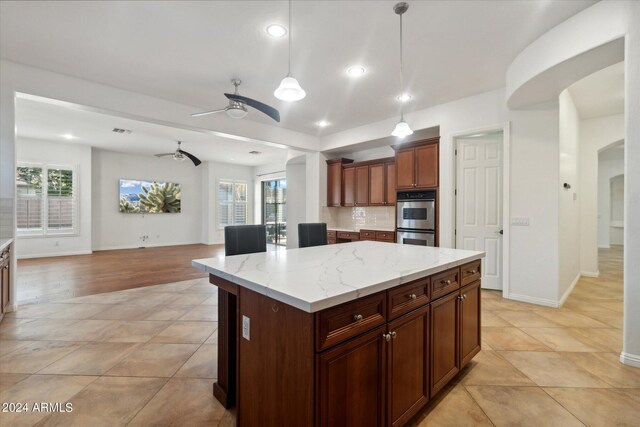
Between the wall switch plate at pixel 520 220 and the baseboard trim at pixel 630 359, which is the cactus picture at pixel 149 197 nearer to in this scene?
the wall switch plate at pixel 520 220

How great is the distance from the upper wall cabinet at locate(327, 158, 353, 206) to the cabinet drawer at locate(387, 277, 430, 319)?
481cm

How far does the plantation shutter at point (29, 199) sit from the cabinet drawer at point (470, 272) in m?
9.28

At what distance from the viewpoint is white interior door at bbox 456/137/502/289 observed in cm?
418

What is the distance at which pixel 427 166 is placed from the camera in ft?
15.4

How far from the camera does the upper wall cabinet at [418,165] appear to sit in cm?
461

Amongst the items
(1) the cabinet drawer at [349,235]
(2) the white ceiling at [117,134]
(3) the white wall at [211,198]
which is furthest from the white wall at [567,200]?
(3) the white wall at [211,198]

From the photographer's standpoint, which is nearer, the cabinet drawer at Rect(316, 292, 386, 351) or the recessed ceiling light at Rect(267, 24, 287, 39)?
the cabinet drawer at Rect(316, 292, 386, 351)

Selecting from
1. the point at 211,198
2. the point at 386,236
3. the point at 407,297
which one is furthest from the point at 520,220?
the point at 211,198

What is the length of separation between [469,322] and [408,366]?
878 mm

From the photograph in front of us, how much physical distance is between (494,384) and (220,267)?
6.68 ft

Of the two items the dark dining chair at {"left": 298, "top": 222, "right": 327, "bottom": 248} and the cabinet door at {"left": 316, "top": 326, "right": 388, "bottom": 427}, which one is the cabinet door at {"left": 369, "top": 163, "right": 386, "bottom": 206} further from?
the cabinet door at {"left": 316, "top": 326, "right": 388, "bottom": 427}

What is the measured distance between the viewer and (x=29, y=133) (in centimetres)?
→ 639

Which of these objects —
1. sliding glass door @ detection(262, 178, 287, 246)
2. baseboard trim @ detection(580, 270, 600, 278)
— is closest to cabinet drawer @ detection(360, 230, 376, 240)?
baseboard trim @ detection(580, 270, 600, 278)

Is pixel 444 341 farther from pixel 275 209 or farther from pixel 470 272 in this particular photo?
pixel 275 209
